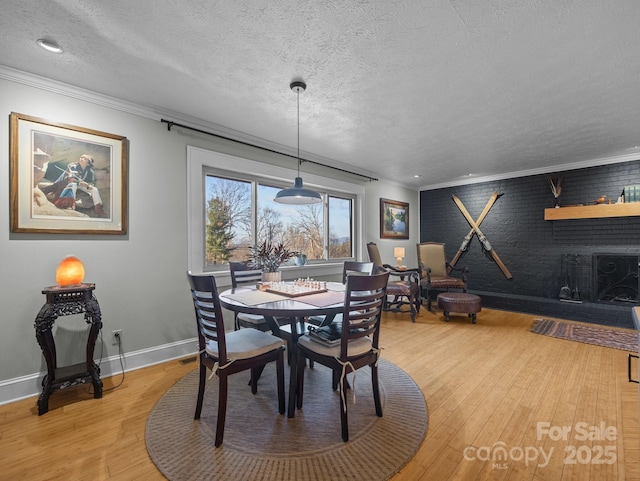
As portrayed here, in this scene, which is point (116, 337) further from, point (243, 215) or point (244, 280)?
point (243, 215)

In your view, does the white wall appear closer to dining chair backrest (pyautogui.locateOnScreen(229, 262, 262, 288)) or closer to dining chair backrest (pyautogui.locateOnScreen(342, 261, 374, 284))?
dining chair backrest (pyautogui.locateOnScreen(229, 262, 262, 288))

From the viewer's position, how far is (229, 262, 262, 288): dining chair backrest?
296 centimetres

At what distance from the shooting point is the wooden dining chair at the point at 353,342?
67.7 inches

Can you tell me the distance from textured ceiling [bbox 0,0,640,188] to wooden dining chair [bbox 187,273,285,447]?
4.99 ft

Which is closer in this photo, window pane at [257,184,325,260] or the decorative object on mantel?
window pane at [257,184,325,260]

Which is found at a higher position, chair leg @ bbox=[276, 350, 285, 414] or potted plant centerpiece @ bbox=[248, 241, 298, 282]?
potted plant centerpiece @ bbox=[248, 241, 298, 282]

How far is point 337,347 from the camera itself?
1.84 m

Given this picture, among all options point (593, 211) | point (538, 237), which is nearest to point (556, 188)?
point (593, 211)

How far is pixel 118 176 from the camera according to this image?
261cm

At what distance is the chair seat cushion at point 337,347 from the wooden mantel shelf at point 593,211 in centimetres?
462

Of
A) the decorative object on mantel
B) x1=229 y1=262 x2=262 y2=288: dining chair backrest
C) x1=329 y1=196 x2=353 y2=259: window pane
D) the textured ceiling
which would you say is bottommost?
x1=229 y1=262 x2=262 y2=288: dining chair backrest

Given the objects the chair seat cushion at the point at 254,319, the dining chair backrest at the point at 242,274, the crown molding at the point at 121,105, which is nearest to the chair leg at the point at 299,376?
the chair seat cushion at the point at 254,319

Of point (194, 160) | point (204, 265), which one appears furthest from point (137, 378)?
Result: point (194, 160)

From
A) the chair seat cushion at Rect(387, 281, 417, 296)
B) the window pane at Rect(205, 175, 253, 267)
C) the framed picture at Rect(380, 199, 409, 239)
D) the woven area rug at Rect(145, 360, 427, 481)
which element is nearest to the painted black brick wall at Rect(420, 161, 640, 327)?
the framed picture at Rect(380, 199, 409, 239)
